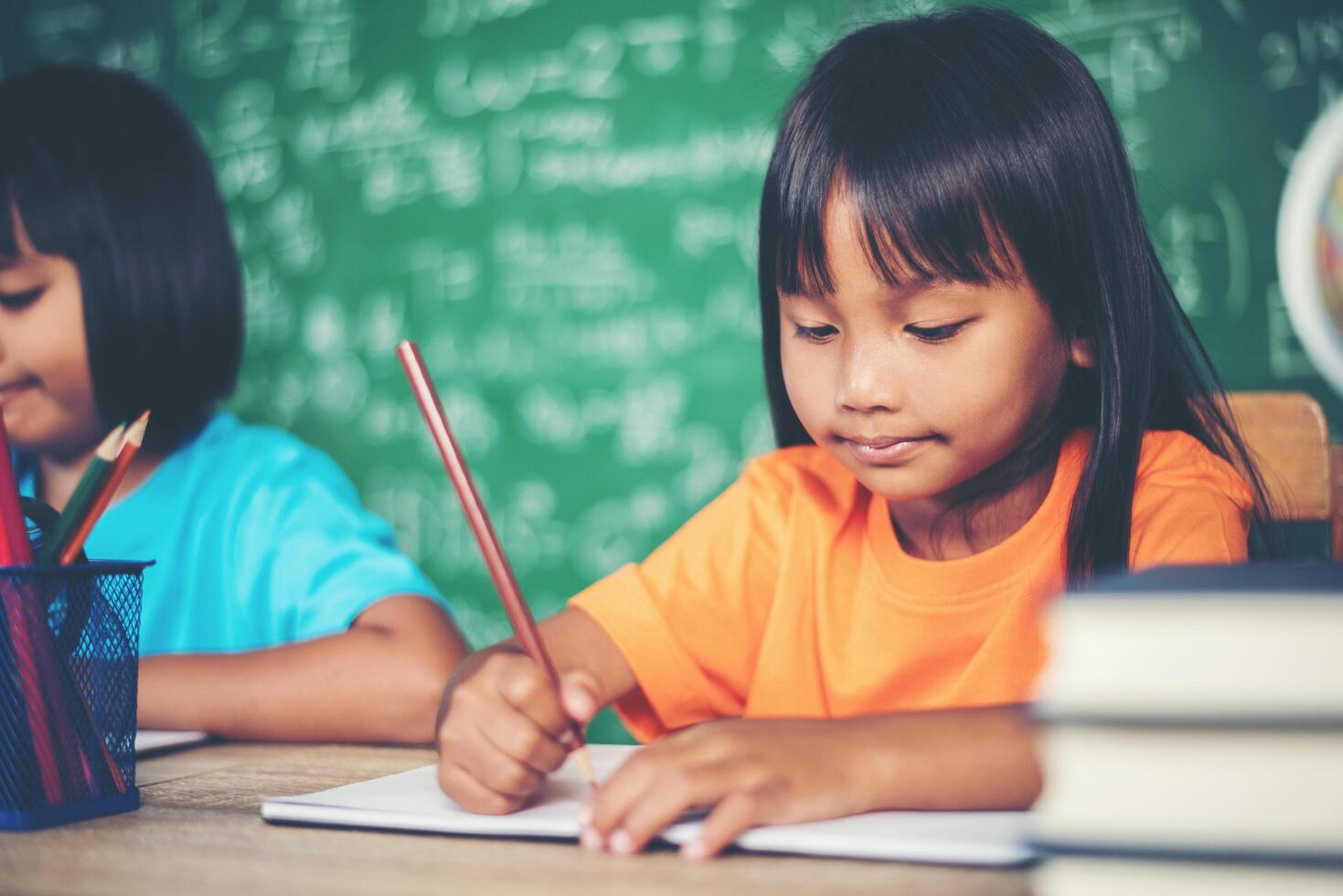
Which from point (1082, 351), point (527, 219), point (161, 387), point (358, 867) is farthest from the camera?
point (527, 219)

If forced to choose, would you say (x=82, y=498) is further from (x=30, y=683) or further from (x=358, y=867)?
(x=358, y=867)

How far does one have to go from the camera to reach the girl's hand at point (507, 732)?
587 mm

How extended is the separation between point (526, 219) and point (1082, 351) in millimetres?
1568

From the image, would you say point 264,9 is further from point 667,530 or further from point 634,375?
point 667,530

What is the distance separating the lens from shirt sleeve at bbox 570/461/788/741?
97 centimetres

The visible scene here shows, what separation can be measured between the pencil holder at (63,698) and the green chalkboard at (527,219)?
1562 mm

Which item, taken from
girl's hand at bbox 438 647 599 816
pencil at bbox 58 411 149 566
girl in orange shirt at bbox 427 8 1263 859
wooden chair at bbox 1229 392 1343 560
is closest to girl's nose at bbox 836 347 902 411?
girl in orange shirt at bbox 427 8 1263 859

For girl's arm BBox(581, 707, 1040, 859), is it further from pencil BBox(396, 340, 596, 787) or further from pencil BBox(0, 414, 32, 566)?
pencil BBox(0, 414, 32, 566)

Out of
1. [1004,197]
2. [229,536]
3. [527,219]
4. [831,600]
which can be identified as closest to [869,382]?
[1004,197]

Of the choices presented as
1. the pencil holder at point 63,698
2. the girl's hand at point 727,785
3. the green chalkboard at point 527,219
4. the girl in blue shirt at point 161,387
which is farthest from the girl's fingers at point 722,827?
the green chalkboard at point 527,219

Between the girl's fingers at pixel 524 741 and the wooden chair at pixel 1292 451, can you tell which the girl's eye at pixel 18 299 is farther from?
the wooden chair at pixel 1292 451

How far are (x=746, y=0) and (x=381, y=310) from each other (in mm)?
939

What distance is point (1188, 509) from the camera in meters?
0.79

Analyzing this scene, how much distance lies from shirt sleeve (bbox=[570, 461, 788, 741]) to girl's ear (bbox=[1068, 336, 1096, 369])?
11.9 inches
